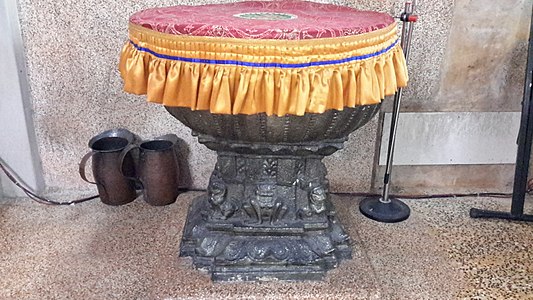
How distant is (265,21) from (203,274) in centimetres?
93

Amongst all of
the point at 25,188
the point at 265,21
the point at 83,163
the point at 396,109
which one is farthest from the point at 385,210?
the point at 25,188

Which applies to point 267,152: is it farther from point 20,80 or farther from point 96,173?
point 20,80

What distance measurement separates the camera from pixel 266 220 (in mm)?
1896

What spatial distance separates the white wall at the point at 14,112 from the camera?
Result: 2.19 meters

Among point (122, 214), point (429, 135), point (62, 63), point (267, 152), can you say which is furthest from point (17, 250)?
point (429, 135)

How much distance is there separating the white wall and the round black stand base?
62.0 inches

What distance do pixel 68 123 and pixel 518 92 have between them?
2.15 meters

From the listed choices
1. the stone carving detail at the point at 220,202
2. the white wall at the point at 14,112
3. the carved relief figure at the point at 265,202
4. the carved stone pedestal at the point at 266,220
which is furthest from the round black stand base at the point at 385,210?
the white wall at the point at 14,112

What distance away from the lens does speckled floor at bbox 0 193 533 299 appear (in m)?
1.80

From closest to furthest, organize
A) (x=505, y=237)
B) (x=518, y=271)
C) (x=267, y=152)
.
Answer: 1. (x=267, y=152)
2. (x=518, y=271)
3. (x=505, y=237)

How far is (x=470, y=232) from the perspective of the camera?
2223mm

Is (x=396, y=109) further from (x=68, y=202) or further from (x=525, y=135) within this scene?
(x=68, y=202)

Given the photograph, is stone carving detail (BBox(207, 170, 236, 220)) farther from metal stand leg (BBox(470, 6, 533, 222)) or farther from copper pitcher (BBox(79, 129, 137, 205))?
metal stand leg (BBox(470, 6, 533, 222))

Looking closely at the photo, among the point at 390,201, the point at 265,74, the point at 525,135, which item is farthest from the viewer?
the point at 390,201
